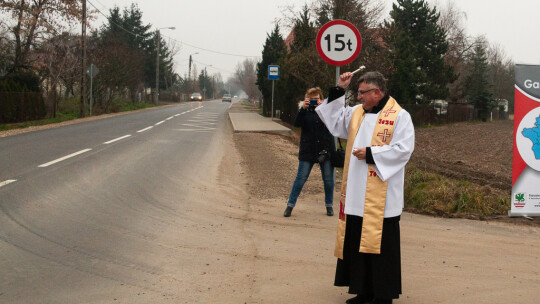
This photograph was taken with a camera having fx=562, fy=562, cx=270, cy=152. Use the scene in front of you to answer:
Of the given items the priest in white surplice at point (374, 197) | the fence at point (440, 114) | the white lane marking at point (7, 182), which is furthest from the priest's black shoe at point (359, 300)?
the fence at point (440, 114)

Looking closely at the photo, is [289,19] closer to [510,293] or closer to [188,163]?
[188,163]

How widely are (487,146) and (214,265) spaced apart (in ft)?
65.1

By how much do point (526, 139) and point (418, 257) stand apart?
2806 millimetres

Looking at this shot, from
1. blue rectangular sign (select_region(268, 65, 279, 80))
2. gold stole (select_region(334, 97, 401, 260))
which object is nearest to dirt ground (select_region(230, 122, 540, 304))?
gold stole (select_region(334, 97, 401, 260))

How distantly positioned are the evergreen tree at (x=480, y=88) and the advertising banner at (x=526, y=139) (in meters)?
49.1

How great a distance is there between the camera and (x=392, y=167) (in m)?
4.07

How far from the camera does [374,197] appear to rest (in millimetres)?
4086

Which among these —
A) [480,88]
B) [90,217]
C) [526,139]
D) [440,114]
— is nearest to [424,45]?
[440,114]

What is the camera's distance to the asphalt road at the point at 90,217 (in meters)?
4.54

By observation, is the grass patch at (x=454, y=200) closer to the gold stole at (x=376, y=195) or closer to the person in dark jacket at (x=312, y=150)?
the person in dark jacket at (x=312, y=150)

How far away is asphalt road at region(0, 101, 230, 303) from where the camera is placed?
14.9ft

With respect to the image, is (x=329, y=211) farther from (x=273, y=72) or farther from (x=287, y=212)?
(x=273, y=72)

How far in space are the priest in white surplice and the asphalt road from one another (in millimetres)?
1435

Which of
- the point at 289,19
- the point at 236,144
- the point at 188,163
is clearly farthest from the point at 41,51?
the point at 188,163
